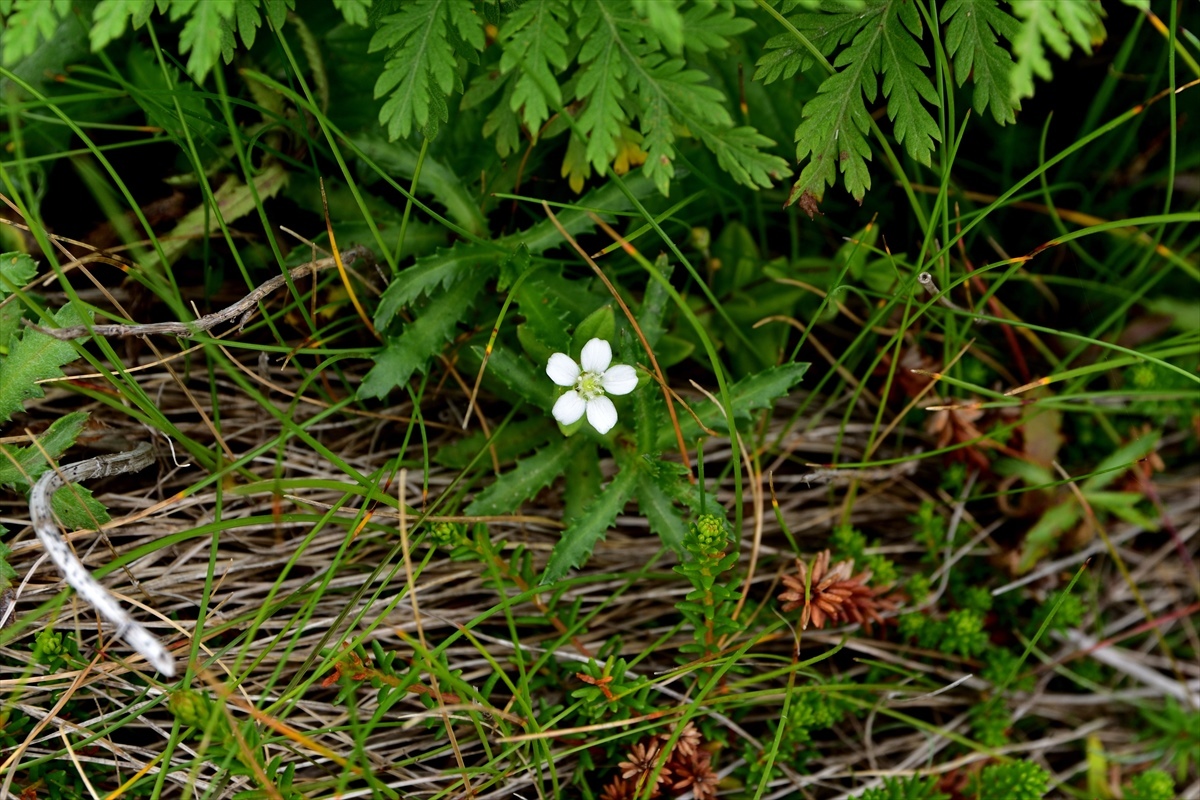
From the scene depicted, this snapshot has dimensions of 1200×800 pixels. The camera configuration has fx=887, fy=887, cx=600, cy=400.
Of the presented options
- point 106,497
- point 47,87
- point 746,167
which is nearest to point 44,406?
point 106,497

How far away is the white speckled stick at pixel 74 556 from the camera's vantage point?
5.68 ft

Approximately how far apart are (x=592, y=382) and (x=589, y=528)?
42 centimetres

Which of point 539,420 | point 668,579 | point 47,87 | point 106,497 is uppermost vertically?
point 47,87

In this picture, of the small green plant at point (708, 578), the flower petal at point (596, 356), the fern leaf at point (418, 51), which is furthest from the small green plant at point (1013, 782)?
the fern leaf at point (418, 51)

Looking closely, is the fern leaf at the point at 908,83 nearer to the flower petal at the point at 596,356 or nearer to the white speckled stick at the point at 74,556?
the flower petal at the point at 596,356

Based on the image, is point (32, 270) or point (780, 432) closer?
point (32, 270)

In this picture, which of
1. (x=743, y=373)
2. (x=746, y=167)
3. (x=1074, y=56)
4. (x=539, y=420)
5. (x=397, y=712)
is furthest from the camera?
(x=1074, y=56)

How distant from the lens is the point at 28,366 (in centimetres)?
245

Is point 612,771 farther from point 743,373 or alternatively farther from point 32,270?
point 32,270

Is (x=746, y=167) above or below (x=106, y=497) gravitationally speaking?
above

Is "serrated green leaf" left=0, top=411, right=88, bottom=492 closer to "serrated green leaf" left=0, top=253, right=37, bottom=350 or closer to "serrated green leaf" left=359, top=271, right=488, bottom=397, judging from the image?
"serrated green leaf" left=0, top=253, right=37, bottom=350

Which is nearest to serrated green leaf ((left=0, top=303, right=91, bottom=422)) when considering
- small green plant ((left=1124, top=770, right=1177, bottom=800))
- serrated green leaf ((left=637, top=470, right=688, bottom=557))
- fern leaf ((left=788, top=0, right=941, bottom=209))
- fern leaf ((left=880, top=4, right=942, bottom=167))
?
serrated green leaf ((left=637, top=470, right=688, bottom=557))

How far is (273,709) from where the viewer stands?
243cm

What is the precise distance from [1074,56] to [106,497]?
3.85 metres
